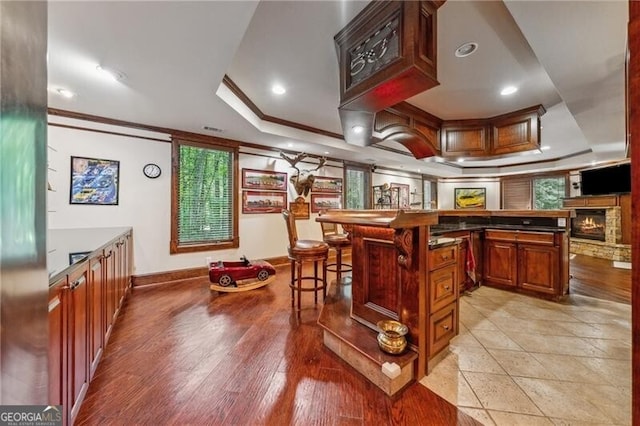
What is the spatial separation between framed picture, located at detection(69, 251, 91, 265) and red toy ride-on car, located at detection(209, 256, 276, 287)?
196cm

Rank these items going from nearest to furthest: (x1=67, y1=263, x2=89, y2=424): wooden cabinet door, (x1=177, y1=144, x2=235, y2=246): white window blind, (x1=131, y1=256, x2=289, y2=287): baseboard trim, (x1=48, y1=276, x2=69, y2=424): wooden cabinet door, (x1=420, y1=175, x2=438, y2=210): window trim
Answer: (x1=48, y1=276, x2=69, y2=424): wooden cabinet door, (x1=67, y1=263, x2=89, y2=424): wooden cabinet door, (x1=131, y1=256, x2=289, y2=287): baseboard trim, (x1=177, y1=144, x2=235, y2=246): white window blind, (x1=420, y1=175, x2=438, y2=210): window trim

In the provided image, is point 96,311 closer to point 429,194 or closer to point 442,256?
point 442,256

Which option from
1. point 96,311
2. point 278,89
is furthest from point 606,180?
point 96,311

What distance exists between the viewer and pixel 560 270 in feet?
→ 10.0

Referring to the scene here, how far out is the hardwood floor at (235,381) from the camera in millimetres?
1416

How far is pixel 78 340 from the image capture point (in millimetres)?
1333

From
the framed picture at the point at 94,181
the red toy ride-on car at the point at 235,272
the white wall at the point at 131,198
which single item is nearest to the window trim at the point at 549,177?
the red toy ride-on car at the point at 235,272

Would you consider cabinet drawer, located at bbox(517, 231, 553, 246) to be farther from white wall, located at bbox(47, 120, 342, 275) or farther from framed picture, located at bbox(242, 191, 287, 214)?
white wall, located at bbox(47, 120, 342, 275)

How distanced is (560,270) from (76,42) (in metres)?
A: 5.38

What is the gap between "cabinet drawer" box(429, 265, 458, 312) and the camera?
1.79m

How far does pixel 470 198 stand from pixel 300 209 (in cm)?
705

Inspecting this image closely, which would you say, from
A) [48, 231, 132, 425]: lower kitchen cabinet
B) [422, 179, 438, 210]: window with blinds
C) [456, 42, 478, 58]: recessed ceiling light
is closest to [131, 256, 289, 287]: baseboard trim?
[48, 231, 132, 425]: lower kitchen cabinet

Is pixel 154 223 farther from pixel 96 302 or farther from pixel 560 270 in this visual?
pixel 560 270

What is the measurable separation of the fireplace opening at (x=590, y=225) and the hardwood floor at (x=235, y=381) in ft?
26.0
